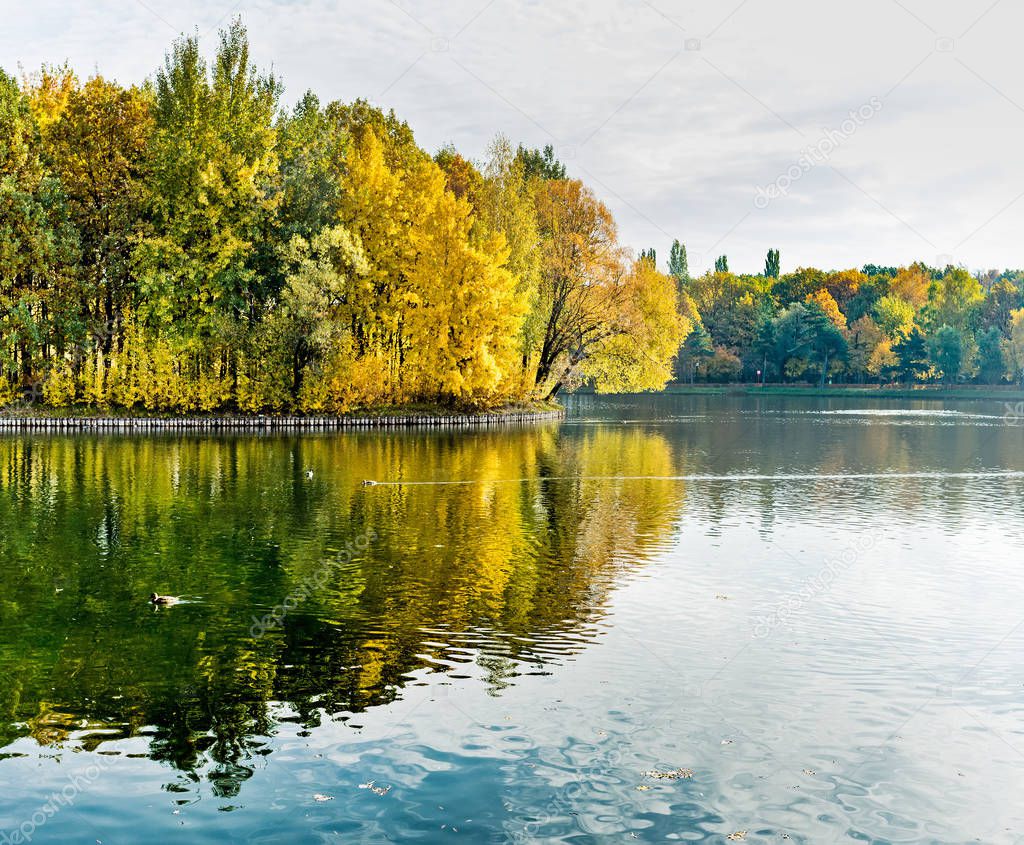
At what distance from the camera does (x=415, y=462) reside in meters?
46.2

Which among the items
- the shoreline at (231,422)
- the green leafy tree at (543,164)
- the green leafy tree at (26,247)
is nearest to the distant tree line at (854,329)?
the green leafy tree at (543,164)

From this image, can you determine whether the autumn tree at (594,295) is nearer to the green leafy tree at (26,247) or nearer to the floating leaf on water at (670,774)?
the green leafy tree at (26,247)

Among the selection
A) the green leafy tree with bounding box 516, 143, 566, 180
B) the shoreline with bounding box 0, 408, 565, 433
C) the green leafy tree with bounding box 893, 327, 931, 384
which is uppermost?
the green leafy tree with bounding box 516, 143, 566, 180

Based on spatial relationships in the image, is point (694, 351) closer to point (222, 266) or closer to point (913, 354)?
point (913, 354)

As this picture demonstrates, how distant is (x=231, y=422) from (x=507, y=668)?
53.7 metres

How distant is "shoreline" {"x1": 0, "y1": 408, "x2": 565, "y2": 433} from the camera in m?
62.7

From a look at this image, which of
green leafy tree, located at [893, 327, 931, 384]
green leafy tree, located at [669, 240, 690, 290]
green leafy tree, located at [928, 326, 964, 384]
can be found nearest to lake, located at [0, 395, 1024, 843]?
green leafy tree, located at [928, 326, 964, 384]

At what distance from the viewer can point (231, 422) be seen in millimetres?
66438

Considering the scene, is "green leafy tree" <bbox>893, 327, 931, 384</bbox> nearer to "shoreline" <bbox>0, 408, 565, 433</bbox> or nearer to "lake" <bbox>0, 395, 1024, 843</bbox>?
"shoreline" <bbox>0, 408, 565, 433</bbox>

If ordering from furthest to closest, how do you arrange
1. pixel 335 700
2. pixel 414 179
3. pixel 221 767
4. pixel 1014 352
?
pixel 1014 352
pixel 414 179
pixel 335 700
pixel 221 767

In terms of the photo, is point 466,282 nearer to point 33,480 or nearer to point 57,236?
point 57,236

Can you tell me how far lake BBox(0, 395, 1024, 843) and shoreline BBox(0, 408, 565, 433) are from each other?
2958 centimetres

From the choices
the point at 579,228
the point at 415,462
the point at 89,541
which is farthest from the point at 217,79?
the point at 89,541

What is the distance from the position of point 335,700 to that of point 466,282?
2274 inches
